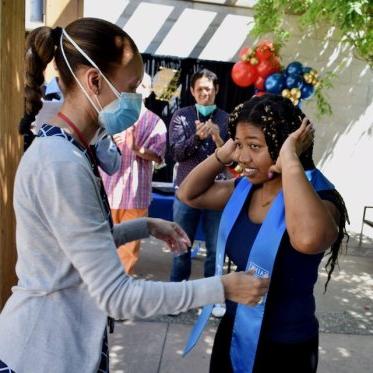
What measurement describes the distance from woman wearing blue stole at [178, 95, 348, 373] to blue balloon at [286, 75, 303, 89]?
5.04 meters

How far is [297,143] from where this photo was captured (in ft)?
5.34

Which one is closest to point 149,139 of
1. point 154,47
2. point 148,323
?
point 148,323

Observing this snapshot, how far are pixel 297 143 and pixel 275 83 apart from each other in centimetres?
527

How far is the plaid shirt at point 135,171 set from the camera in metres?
4.14

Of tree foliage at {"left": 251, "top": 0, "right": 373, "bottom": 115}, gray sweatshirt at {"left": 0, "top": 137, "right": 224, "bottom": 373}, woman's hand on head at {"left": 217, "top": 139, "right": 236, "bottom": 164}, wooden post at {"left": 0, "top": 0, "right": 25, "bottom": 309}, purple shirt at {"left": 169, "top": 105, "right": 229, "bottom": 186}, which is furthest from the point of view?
tree foliage at {"left": 251, "top": 0, "right": 373, "bottom": 115}

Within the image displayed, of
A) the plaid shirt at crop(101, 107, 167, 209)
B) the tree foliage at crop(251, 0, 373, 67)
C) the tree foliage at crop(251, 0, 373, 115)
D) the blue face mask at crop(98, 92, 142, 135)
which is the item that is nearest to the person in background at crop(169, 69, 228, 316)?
the plaid shirt at crop(101, 107, 167, 209)

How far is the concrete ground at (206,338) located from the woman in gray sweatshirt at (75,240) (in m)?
2.08

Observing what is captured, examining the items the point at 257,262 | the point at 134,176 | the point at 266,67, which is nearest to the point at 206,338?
the point at 134,176

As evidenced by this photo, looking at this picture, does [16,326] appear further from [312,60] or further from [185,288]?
[312,60]

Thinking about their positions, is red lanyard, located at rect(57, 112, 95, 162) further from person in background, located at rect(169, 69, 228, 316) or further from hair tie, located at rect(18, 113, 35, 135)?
person in background, located at rect(169, 69, 228, 316)

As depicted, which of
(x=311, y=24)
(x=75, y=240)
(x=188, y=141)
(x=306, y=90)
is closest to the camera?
(x=75, y=240)

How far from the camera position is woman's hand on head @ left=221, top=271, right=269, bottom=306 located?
1.30m

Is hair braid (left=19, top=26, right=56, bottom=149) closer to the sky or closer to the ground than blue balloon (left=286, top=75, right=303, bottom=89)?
closer to the ground

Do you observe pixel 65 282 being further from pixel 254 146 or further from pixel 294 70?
pixel 294 70
